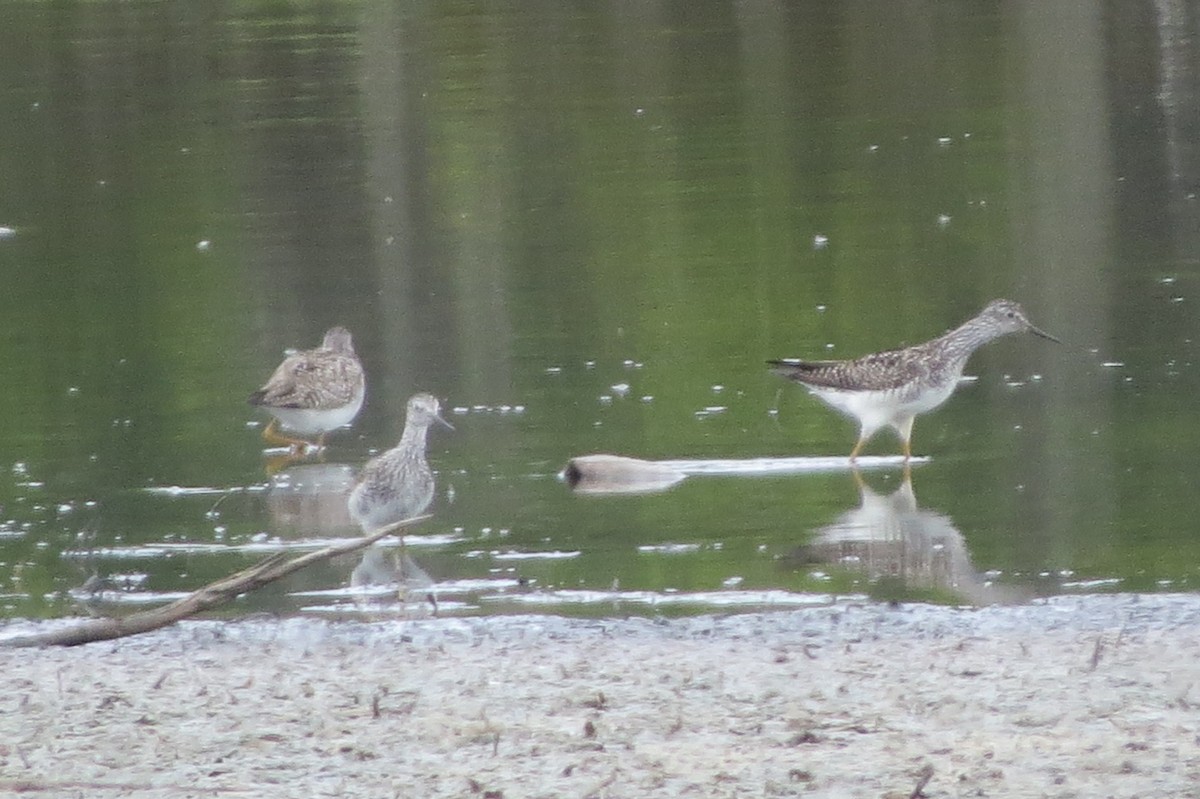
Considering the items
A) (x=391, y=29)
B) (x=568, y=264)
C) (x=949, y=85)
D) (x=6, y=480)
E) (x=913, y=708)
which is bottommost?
(x=913, y=708)

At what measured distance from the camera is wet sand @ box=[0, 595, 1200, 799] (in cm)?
717

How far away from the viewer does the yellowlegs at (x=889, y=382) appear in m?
12.8

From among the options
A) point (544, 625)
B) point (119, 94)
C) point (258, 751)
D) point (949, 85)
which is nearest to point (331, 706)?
point (258, 751)

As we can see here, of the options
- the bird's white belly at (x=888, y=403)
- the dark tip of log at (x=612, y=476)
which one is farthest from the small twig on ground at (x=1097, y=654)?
the bird's white belly at (x=888, y=403)

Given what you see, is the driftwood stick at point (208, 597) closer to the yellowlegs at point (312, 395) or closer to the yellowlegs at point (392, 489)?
the yellowlegs at point (392, 489)

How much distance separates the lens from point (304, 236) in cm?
2125

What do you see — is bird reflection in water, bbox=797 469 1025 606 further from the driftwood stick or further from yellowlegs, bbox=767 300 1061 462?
the driftwood stick

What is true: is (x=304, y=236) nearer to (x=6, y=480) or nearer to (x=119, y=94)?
(x=6, y=480)

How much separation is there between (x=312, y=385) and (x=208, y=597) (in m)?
5.02

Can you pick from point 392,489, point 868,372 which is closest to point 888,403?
point 868,372

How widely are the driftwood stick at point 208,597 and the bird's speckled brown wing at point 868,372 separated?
14.8ft

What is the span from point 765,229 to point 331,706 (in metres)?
12.8

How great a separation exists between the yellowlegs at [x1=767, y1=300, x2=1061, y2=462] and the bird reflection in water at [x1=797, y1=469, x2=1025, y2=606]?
0.88 metres

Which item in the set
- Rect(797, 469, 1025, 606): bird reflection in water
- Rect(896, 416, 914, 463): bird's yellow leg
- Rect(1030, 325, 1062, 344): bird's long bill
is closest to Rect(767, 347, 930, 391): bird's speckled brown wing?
Rect(896, 416, 914, 463): bird's yellow leg
